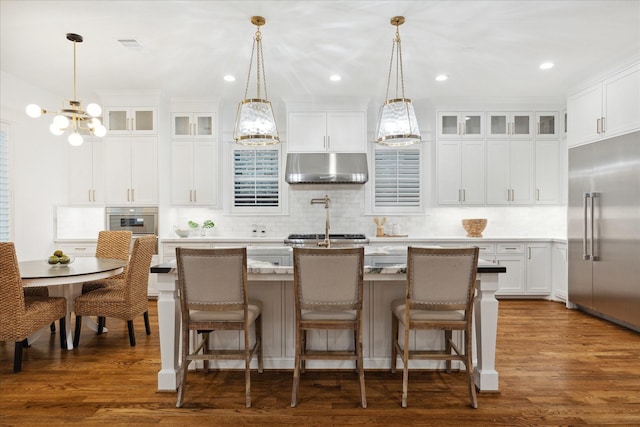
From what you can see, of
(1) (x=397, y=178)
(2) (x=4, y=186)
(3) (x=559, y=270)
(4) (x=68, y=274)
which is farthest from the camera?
(1) (x=397, y=178)

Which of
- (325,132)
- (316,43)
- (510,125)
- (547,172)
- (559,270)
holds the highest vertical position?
(316,43)

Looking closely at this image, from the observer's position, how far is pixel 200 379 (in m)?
2.85

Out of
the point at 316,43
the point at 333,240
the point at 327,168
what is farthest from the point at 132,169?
the point at 316,43

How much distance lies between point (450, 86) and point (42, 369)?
5184mm

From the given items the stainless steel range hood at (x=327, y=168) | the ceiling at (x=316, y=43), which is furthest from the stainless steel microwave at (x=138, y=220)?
the stainless steel range hood at (x=327, y=168)

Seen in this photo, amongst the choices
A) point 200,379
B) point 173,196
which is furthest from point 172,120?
point 200,379

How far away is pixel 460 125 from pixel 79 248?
221 inches

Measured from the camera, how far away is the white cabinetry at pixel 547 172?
5.60m

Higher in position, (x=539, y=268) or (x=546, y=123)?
(x=546, y=123)

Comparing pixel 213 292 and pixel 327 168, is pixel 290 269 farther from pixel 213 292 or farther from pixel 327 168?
pixel 327 168

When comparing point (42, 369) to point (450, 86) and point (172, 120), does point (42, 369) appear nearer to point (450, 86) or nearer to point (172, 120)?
point (172, 120)

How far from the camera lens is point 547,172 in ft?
18.4

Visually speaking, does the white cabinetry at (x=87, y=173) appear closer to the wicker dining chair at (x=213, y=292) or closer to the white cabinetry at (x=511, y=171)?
the wicker dining chair at (x=213, y=292)

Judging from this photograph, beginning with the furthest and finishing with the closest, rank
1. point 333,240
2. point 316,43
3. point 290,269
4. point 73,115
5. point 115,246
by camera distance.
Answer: point 333,240 → point 115,246 → point 316,43 → point 73,115 → point 290,269
